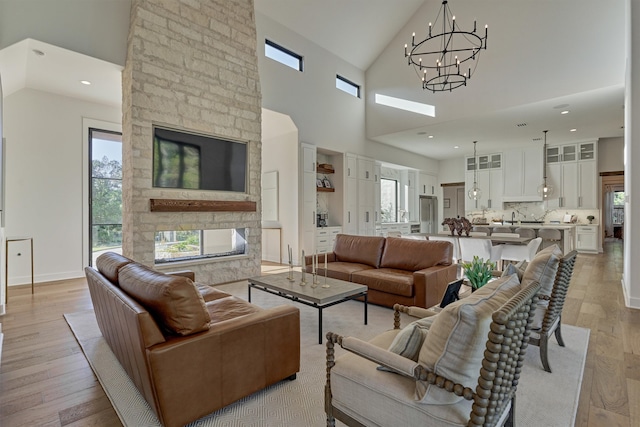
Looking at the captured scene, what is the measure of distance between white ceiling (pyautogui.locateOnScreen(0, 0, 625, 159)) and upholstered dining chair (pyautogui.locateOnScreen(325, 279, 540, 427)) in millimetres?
5077

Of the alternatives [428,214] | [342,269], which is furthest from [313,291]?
[428,214]

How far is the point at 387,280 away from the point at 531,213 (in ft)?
27.4

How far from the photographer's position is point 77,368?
7.91 ft

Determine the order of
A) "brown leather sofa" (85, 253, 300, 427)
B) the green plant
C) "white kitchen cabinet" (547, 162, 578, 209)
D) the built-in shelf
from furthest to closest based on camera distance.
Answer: "white kitchen cabinet" (547, 162, 578, 209) < the built-in shelf < the green plant < "brown leather sofa" (85, 253, 300, 427)

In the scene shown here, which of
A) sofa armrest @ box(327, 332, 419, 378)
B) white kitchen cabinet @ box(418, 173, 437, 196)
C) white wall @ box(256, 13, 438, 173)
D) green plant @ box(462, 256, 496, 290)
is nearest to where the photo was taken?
sofa armrest @ box(327, 332, 419, 378)

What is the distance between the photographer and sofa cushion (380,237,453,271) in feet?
13.0

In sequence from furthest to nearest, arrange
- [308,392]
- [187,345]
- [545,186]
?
[545,186] < [308,392] < [187,345]

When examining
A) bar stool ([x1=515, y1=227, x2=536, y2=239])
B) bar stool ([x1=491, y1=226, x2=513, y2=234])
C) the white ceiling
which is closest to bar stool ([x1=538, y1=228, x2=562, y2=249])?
bar stool ([x1=515, y1=227, x2=536, y2=239])

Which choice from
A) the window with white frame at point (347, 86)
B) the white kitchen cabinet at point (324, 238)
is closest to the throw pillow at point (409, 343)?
the white kitchen cabinet at point (324, 238)

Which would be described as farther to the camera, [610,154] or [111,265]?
[610,154]

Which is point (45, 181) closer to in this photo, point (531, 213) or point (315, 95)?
point (315, 95)

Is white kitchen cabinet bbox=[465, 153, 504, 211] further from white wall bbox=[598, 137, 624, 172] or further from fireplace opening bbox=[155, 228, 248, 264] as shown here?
fireplace opening bbox=[155, 228, 248, 264]

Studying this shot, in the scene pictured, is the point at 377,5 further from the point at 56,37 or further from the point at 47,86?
the point at 47,86

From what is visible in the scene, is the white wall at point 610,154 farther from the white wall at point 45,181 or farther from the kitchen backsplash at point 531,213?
the white wall at point 45,181
